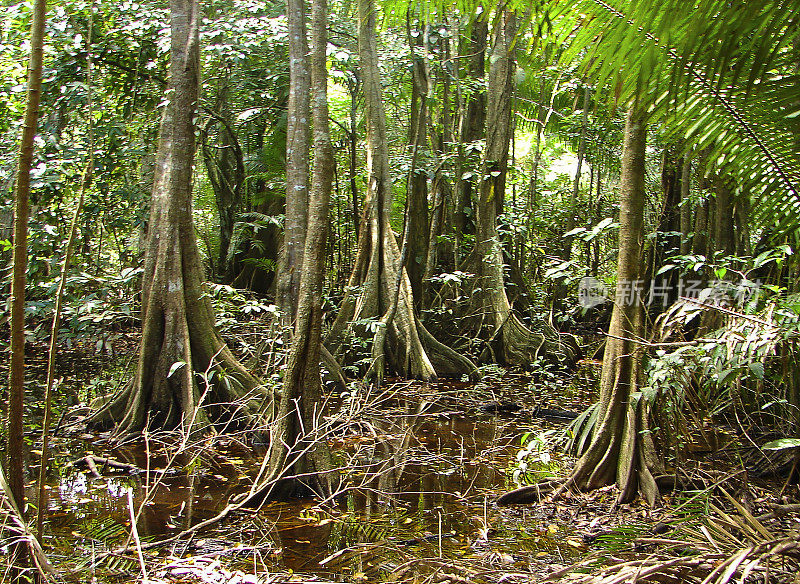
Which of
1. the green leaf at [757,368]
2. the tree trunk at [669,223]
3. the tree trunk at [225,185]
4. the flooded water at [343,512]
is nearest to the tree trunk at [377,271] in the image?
the flooded water at [343,512]

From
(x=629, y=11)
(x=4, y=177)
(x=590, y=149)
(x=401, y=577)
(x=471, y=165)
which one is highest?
(x=590, y=149)

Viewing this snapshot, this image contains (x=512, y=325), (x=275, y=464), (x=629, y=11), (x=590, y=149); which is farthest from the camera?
(x=590, y=149)

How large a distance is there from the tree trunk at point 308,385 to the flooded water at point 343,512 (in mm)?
164

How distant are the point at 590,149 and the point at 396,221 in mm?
3789

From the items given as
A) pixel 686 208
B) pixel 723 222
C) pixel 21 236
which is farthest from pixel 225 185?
pixel 21 236

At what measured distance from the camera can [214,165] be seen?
12094 millimetres

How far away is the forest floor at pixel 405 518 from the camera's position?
8.63 ft

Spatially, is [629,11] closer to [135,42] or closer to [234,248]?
[135,42]

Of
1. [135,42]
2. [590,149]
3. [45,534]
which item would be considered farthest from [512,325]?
[45,534]

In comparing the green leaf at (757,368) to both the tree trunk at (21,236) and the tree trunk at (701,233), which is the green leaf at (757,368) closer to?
the tree trunk at (21,236)

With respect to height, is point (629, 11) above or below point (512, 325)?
above

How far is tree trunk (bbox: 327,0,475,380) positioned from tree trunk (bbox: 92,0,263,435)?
247 cm

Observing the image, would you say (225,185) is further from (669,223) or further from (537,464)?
(537,464)

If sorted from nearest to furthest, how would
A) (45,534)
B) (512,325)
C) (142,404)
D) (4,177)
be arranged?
(45,534) < (142,404) < (4,177) < (512,325)
